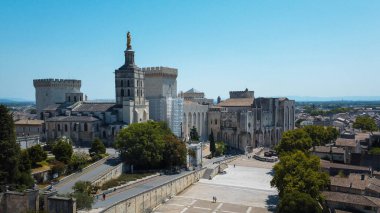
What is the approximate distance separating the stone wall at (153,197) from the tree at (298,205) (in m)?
13.9

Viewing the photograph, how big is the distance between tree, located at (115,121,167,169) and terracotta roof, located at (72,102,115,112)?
18481 millimetres

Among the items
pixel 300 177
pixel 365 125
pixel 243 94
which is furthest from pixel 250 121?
pixel 300 177

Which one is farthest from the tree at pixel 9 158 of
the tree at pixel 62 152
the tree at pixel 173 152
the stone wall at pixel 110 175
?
the tree at pixel 173 152

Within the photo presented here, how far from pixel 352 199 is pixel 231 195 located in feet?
46.7

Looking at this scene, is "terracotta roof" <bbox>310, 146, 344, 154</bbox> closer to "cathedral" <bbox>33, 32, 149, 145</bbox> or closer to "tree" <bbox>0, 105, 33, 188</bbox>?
"cathedral" <bbox>33, 32, 149, 145</bbox>

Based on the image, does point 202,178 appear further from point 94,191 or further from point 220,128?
point 220,128

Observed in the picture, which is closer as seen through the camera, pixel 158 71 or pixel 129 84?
pixel 129 84

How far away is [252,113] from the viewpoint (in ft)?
277

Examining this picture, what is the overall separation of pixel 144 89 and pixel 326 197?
45.9 metres

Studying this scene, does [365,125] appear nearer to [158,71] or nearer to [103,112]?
[158,71]

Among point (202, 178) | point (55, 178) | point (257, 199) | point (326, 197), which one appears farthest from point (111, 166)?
point (326, 197)

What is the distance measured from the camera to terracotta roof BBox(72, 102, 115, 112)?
221 ft

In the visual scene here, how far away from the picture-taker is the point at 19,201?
29672 mm

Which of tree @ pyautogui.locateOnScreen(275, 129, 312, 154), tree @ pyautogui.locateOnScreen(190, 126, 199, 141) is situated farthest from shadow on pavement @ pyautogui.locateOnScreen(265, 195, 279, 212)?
tree @ pyautogui.locateOnScreen(190, 126, 199, 141)
